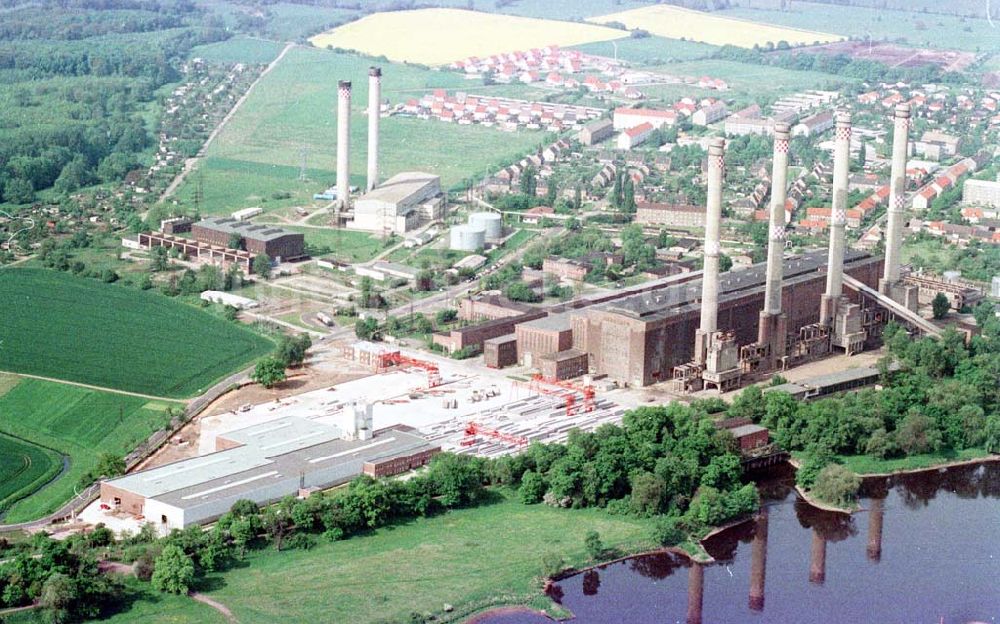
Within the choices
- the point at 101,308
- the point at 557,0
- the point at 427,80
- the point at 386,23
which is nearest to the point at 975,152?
the point at 427,80

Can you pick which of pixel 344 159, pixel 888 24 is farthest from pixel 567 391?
pixel 888 24

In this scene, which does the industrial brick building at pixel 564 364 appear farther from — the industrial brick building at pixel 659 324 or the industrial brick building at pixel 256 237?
the industrial brick building at pixel 256 237

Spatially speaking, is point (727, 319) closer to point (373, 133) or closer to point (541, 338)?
point (541, 338)

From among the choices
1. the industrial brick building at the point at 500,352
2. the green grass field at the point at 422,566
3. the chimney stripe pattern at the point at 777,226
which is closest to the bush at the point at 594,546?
the green grass field at the point at 422,566

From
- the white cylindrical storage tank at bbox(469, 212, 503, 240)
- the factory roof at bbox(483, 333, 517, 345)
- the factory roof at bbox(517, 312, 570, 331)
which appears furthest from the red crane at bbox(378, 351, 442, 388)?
the white cylindrical storage tank at bbox(469, 212, 503, 240)

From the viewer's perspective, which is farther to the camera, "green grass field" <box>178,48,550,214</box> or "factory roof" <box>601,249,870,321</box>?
"green grass field" <box>178,48,550,214</box>

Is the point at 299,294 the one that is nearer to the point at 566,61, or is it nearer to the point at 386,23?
the point at 566,61

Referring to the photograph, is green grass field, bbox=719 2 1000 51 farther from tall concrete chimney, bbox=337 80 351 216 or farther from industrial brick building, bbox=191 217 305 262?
industrial brick building, bbox=191 217 305 262
